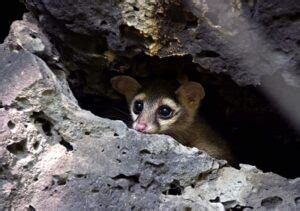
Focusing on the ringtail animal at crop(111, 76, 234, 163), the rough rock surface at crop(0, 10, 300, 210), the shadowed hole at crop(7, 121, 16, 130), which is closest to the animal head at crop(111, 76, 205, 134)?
the ringtail animal at crop(111, 76, 234, 163)

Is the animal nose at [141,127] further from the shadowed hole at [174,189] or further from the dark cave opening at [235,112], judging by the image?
the shadowed hole at [174,189]

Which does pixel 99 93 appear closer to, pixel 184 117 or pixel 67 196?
pixel 184 117

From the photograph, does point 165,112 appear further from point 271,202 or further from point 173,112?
point 271,202

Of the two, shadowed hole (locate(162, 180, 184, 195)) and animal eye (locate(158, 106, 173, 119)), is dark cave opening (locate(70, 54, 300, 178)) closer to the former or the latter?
animal eye (locate(158, 106, 173, 119))

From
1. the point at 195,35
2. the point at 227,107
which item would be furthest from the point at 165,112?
the point at 195,35

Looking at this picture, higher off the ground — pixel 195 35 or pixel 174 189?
pixel 195 35

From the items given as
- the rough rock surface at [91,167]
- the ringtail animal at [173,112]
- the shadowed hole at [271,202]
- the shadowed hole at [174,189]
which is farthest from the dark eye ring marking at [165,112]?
the shadowed hole at [271,202]
